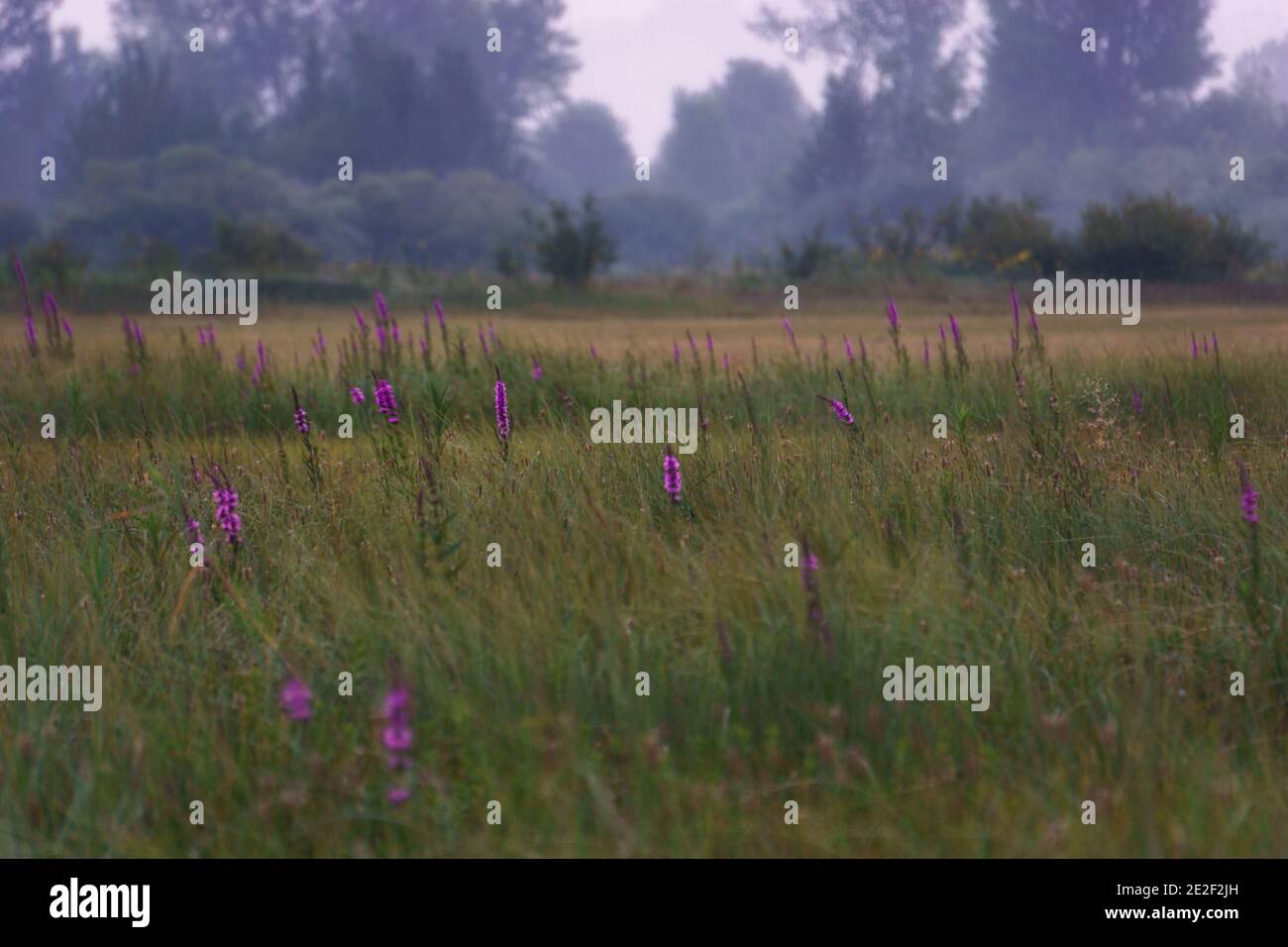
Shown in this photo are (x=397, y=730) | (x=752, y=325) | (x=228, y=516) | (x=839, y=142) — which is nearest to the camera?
(x=397, y=730)

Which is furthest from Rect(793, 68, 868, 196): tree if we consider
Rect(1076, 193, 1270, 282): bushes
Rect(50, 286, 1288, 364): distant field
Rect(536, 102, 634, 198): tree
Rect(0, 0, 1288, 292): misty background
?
Rect(50, 286, 1288, 364): distant field

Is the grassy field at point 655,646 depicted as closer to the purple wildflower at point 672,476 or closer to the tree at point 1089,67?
the purple wildflower at point 672,476

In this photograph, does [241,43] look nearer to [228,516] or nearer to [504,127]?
[504,127]

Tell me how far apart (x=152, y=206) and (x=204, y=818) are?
142 ft

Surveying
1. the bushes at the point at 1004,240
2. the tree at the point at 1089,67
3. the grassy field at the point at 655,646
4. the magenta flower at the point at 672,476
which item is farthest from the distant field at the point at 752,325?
the tree at the point at 1089,67

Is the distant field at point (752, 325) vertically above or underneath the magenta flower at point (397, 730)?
above

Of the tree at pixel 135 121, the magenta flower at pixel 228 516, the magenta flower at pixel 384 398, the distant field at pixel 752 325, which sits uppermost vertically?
the tree at pixel 135 121

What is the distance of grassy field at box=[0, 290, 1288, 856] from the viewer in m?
2.77

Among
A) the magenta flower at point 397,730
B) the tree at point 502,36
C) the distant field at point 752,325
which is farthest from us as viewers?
the tree at point 502,36

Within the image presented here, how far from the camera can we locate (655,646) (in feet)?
11.5

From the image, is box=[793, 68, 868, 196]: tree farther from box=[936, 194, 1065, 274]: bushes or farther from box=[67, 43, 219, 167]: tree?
box=[67, 43, 219, 167]: tree

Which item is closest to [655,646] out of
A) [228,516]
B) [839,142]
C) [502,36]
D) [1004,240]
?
[228,516]

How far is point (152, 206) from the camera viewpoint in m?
42.2

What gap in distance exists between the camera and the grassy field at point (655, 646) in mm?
2768
